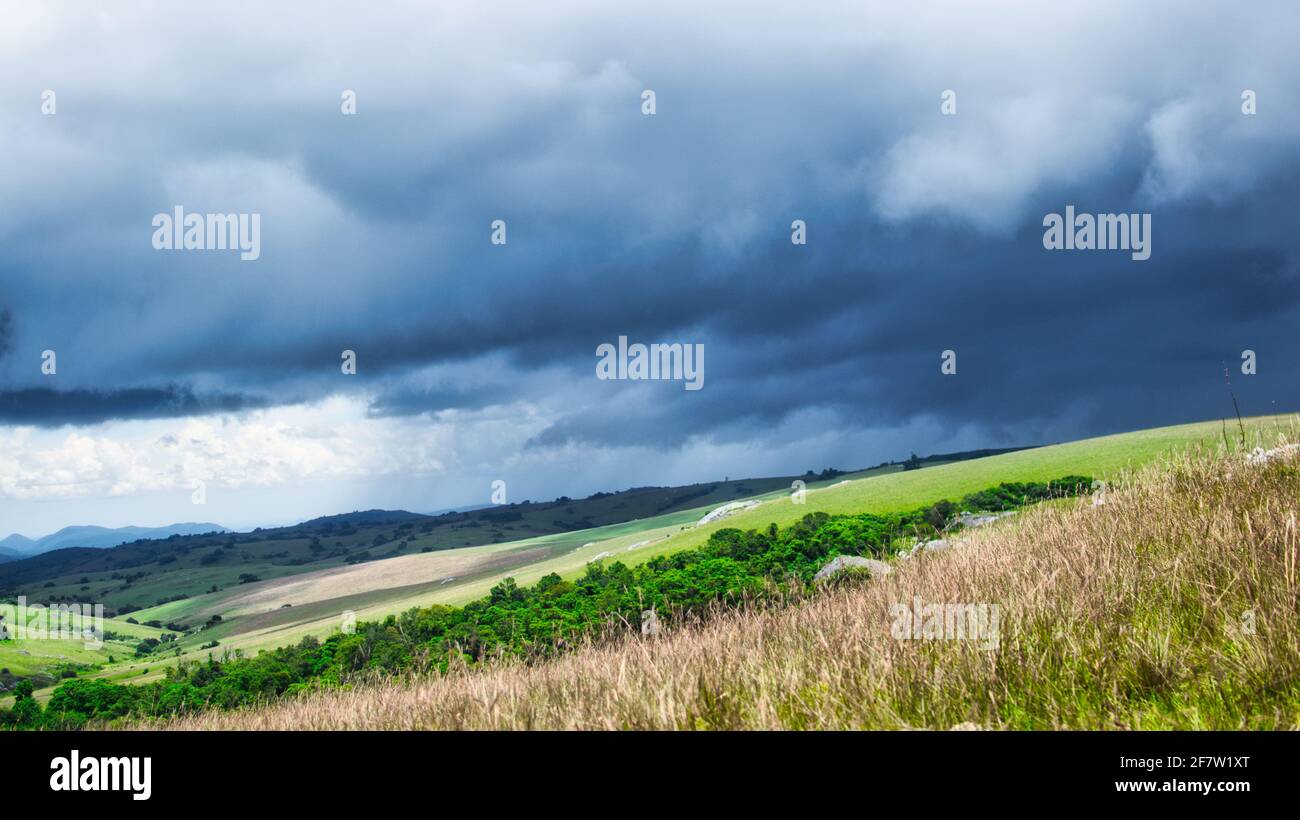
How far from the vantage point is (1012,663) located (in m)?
6.34

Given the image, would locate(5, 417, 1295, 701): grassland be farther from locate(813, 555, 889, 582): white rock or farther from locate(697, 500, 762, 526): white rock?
locate(813, 555, 889, 582): white rock

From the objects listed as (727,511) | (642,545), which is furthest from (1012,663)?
(727,511)

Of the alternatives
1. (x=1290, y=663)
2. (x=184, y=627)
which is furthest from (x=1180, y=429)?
(x=184, y=627)

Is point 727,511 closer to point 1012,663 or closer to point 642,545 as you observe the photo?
point 642,545

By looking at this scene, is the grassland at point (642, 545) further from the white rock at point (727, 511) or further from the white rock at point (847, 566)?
the white rock at point (847, 566)

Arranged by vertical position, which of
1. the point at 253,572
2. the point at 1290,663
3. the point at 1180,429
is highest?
the point at 1180,429

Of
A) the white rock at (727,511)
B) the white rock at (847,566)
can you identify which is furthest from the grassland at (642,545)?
the white rock at (847,566)

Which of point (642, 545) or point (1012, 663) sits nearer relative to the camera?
point (1012, 663)

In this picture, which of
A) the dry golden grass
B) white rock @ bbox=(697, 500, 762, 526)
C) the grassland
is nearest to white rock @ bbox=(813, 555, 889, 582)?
the dry golden grass

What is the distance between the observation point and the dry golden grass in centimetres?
568

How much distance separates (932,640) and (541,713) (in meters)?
3.51

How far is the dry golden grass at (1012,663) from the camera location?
5.68 metres
